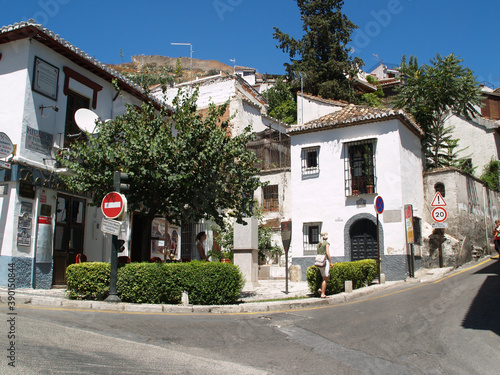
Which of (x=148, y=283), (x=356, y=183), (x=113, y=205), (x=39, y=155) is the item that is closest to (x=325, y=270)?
(x=148, y=283)

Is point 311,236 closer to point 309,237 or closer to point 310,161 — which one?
point 309,237

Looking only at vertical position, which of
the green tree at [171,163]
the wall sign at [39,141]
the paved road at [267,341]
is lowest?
the paved road at [267,341]

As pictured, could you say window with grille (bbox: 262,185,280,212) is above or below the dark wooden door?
above

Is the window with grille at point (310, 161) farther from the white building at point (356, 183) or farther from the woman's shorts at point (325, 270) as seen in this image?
the woman's shorts at point (325, 270)

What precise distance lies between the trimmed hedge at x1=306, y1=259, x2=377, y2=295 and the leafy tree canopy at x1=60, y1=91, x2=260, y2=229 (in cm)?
275

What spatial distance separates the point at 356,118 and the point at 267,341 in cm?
1548

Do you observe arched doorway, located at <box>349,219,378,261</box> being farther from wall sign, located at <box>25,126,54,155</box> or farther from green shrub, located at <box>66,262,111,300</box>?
wall sign, located at <box>25,126,54,155</box>

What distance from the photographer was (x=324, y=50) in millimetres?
36094

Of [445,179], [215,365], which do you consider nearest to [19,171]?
[215,365]

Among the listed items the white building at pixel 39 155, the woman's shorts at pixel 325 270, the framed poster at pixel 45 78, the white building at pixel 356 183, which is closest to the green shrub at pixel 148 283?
the woman's shorts at pixel 325 270

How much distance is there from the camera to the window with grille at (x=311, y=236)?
21219 millimetres

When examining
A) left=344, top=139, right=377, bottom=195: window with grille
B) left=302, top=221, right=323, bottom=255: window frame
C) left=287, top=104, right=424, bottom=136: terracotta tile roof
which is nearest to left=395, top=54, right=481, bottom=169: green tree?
left=287, top=104, right=424, bottom=136: terracotta tile roof

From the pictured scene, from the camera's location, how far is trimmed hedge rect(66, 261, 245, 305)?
9.98m

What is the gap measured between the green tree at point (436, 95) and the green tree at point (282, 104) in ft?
56.1
